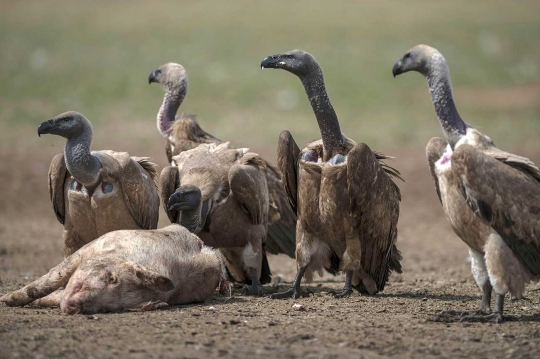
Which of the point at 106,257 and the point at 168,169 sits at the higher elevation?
the point at 168,169

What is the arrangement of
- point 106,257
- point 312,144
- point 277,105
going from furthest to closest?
point 277,105 < point 312,144 < point 106,257

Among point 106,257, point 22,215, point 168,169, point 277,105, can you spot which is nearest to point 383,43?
point 277,105

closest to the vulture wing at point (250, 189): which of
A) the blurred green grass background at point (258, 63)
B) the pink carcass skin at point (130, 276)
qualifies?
the pink carcass skin at point (130, 276)

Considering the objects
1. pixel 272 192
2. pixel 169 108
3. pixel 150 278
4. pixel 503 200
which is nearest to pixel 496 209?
pixel 503 200

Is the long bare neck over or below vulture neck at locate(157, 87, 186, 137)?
below

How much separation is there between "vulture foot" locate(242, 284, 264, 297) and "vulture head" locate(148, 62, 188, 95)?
316 cm

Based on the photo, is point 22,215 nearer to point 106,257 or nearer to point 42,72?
point 106,257

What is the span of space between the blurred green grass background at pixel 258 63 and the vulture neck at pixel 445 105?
13.1 metres

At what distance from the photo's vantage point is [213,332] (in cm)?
671

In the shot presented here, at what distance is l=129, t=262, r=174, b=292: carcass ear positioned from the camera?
7.43 meters

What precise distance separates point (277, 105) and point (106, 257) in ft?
63.5

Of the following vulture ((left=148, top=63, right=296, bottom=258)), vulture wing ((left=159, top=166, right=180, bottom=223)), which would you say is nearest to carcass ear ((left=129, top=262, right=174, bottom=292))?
vulture wing ((left=159, top=166, right=180, bottom=223))

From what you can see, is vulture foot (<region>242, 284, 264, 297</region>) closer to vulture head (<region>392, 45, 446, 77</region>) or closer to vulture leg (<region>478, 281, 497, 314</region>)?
vulture leg (<region>478, 281, 497, 314</region>)

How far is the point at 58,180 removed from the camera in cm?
907
